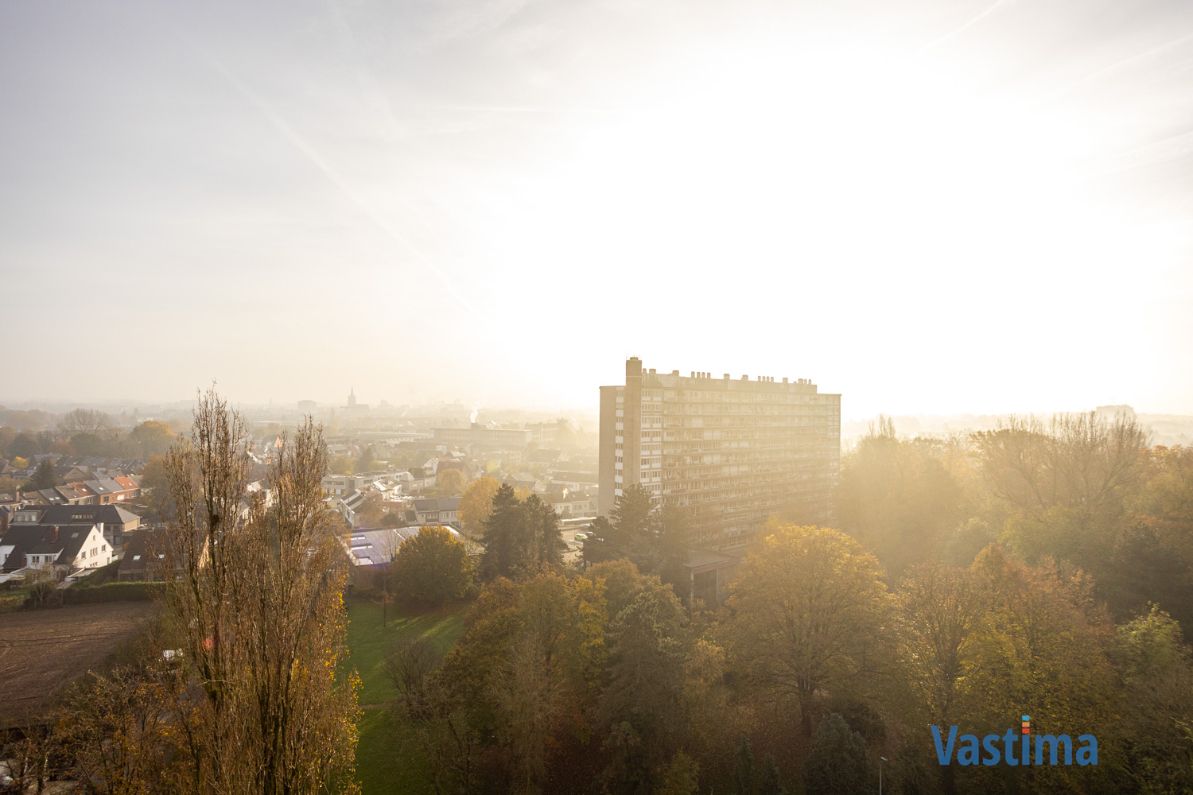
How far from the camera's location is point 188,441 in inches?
314

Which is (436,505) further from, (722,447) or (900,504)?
(900,504)

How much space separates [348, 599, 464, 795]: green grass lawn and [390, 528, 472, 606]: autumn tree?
2.69ft

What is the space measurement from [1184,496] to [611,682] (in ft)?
84.1

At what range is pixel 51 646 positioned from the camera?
2520 centimetres

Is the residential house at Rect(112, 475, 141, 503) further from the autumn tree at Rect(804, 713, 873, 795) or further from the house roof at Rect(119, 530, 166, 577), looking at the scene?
the autumn tree at Rect(804, 713, 873, 795)

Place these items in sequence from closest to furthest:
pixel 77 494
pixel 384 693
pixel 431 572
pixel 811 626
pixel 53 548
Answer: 1. pixel 811 626
2. pixel 384 693
3. pixel 431 572
4. pixel 53 548
5. pixel 77 494

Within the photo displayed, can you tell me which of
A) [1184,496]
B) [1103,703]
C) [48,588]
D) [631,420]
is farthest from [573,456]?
[1103,703]

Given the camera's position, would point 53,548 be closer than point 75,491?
Yes

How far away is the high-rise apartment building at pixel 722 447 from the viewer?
107 feet

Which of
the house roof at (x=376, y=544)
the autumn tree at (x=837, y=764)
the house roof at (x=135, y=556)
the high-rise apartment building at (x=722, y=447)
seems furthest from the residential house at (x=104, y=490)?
the autumn tree at (x=837, y=764)

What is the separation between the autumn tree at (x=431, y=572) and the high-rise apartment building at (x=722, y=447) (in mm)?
9054

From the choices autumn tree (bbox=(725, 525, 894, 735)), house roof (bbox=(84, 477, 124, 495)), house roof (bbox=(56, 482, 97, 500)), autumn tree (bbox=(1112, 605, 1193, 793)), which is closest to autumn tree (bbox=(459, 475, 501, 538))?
autumn tree (bbox=(725, 525, 894, 735))

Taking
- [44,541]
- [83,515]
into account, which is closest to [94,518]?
[83,515]

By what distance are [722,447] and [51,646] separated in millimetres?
34210
